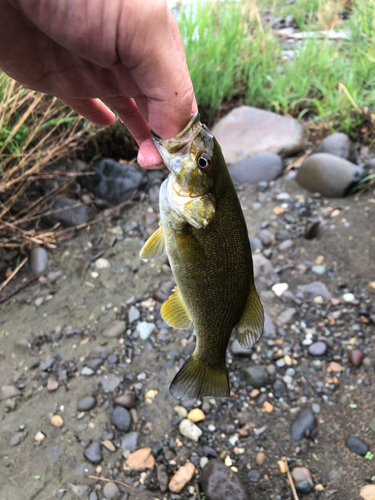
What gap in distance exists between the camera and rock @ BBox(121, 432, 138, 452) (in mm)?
2416

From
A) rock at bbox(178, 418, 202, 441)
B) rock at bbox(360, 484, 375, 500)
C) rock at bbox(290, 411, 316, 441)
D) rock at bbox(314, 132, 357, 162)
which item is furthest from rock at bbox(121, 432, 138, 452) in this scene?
rock at bbox(314, 132, 357, 162)

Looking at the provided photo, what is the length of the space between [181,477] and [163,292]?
1.46 metres

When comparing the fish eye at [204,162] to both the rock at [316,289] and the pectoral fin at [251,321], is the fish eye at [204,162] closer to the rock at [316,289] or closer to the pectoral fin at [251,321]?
the pectoral fin at [251,321]

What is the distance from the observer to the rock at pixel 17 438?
8.11 feet

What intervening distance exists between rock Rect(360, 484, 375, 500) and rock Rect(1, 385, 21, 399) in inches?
93.8

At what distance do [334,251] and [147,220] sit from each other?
199cm

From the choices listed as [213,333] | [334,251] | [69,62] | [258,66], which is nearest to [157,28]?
[69,62]

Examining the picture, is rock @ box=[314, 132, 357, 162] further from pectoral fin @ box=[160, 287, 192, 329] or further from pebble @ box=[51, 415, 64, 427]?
pebble @ box=[51, 415, 64, 427]

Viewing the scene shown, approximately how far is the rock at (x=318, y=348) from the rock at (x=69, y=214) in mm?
2728

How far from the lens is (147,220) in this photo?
415 centimetres

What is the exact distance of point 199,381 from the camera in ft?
5.86

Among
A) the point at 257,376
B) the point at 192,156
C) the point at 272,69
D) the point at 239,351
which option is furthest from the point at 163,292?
the point at 272,69

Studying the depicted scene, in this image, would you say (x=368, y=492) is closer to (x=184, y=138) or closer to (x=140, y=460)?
(x=140, y=460)

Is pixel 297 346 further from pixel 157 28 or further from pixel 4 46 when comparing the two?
pixel 4 46
